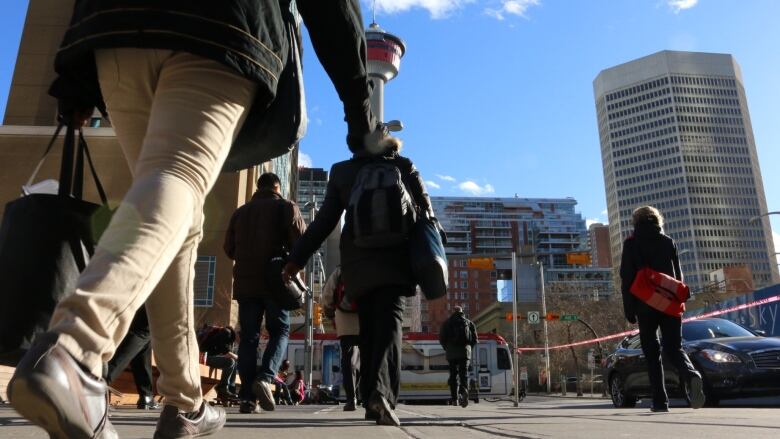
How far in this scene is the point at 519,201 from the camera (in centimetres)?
16762

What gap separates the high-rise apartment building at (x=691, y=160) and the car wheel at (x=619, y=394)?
13173 centimetres

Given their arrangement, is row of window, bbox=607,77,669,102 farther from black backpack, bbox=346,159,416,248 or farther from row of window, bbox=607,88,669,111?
black backpack, bbox=346,159,416,248

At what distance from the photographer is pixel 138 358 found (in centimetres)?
542

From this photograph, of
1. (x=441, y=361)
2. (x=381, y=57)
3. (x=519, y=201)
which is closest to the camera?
(x=441, y=361)

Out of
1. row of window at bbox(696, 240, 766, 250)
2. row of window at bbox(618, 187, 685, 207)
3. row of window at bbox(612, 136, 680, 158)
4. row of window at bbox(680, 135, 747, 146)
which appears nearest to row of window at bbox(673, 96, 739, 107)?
row of window at bbox(680, 135, 747, 146)

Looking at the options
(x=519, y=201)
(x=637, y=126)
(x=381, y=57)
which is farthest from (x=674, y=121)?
(x=381, y=57)

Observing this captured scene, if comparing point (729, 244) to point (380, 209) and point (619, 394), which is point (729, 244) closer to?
point (619, 394)

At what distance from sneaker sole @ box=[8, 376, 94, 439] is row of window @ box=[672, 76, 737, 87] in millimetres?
167738

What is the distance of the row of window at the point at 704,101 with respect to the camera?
5891 inches

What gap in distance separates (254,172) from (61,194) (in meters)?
44.7

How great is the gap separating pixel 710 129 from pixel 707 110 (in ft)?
15.8

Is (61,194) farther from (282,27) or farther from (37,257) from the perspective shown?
(282,27)

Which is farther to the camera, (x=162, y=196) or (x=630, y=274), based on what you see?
(x=630, y=274)

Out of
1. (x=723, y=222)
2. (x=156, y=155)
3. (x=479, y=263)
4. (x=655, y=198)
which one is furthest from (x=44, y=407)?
(x=655, y=198)
